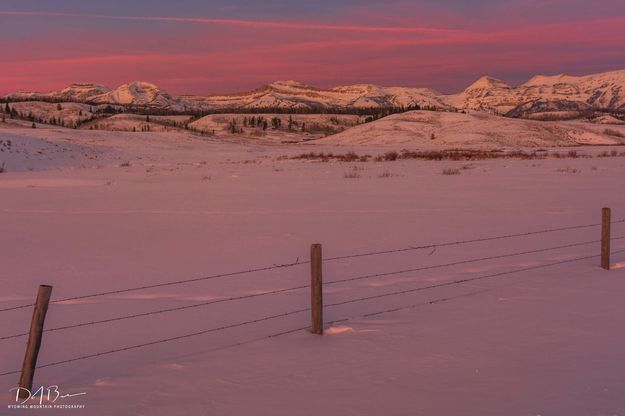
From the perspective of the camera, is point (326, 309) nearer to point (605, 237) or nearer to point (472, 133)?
point (605, 237)

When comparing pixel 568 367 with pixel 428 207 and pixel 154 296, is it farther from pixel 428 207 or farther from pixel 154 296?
pixel 428 207

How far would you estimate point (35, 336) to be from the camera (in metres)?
6.50

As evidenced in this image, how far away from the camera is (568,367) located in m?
7.60

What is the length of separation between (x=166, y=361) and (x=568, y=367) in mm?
4644

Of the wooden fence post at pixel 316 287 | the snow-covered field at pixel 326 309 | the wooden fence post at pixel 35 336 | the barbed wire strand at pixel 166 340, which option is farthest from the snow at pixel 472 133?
the wooden fence post at pixel 35 336

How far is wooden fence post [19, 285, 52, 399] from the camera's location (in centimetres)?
642

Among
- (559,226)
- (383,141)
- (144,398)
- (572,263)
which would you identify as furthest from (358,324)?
(383,141)

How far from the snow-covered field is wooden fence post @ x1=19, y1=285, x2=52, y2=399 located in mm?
294

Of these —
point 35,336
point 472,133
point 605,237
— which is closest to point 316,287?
point 35,336

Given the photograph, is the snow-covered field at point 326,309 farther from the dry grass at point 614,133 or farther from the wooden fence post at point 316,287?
the dry grass at point 614,133

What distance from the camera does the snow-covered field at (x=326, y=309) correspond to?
6984 millimetres

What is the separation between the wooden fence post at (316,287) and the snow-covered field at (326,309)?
0.21 meters

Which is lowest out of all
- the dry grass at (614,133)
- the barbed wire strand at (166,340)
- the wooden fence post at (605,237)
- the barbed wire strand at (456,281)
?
the barbed wire strand at (166,340)

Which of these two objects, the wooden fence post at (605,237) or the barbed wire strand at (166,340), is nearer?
the barbed wire strand at (166,340)
